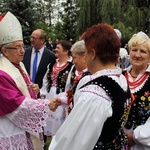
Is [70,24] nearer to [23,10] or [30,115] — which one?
[23,10]

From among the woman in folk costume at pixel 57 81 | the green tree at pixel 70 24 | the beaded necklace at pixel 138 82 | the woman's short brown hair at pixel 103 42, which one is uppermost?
the woman's short brown hair at pixel 103 42

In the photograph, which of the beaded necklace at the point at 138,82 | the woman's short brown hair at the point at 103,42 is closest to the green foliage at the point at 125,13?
the beaded necklace at the point at 138,82

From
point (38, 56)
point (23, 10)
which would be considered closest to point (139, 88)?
point (38, 56)

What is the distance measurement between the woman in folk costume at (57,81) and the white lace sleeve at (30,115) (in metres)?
1.86

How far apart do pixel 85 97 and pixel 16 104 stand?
1172 millimetres

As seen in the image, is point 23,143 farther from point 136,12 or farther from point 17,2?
point 17,2

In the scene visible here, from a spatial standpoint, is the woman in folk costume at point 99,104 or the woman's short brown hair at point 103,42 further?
the woman's short brown hair at point 103,42

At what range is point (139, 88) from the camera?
279cm

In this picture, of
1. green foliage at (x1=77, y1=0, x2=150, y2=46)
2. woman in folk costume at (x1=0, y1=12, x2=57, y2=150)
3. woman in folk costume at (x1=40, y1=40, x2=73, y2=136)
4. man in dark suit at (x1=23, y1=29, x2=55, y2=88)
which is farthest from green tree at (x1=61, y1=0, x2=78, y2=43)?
woman in folk costume at (x1=0, y1=12, x2=57, y2=150)

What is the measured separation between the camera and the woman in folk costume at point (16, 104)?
2916mm

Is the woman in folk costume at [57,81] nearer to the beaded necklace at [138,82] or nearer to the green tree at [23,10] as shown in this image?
the beaded necklace at [138,82]

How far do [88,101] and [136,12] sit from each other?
Answer: 1546cm

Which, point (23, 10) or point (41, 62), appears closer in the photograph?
point (41, 62)

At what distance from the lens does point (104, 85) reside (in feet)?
6.45
